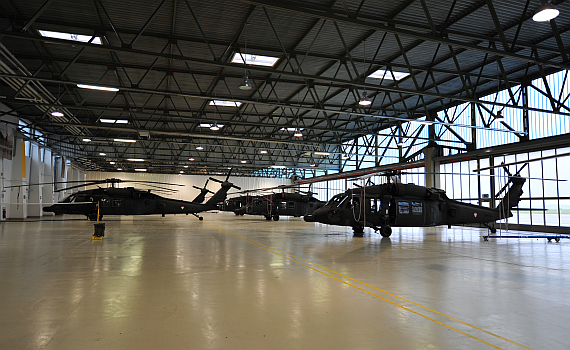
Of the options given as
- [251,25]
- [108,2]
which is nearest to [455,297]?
[251,25]

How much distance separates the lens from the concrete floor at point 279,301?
4086 mm

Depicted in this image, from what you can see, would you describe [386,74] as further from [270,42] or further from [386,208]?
[386,208]

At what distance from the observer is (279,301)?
562 centimetres

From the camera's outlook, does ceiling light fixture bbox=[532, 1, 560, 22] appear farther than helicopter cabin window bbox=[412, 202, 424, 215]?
No

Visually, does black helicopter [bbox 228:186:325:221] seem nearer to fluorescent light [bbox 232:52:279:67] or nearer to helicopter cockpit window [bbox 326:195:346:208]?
helicopter cockpit window [bbox 326:195:346:208]

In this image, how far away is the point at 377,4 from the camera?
13070 mm

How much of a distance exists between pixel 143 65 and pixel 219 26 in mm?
5819

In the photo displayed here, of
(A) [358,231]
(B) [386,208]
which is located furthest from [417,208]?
(A) [358,231]

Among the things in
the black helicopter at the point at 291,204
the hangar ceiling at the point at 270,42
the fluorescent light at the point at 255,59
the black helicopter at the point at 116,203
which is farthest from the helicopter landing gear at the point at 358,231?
the black helicopter at the point at 291,204

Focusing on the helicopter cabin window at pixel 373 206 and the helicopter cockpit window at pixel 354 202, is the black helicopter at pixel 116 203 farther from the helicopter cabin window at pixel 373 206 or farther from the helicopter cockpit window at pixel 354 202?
the helicopter cabin window at pixel 373 206

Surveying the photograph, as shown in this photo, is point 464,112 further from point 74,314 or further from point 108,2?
point 74,314

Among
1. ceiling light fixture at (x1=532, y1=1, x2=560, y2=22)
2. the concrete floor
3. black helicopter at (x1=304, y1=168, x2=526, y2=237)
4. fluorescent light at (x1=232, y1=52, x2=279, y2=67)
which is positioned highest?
fluorescent light at (x1=232, y1=52, x2=279, y2=67)

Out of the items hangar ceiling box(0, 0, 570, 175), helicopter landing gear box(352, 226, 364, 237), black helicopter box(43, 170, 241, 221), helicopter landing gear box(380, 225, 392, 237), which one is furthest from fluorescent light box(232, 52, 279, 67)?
black helicopter box(43, 170, 241, 221)

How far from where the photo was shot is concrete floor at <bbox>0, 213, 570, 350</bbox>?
4.09 metres
